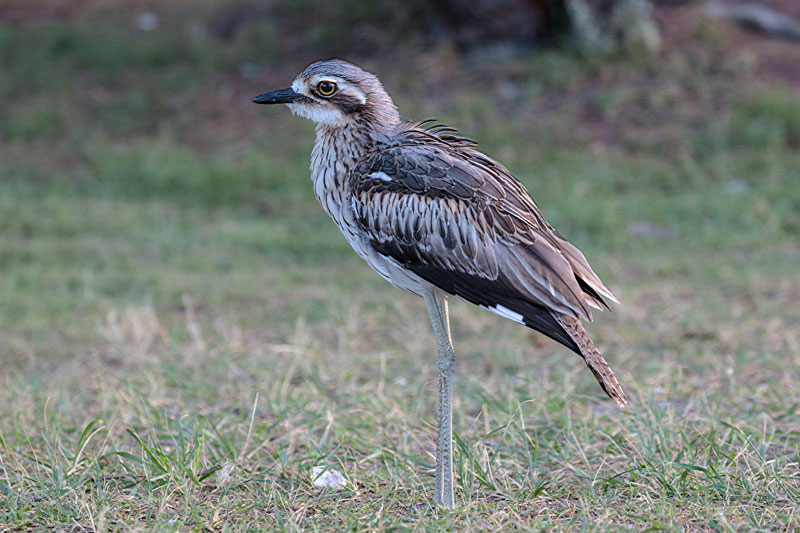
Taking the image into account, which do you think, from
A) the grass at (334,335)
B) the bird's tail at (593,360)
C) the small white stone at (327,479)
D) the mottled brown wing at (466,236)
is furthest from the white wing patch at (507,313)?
the small white stone at (327,479)

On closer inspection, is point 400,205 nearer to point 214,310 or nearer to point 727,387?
point 727,387

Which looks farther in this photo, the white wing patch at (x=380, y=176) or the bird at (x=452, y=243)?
the white wing patch at (x=380, y=176)

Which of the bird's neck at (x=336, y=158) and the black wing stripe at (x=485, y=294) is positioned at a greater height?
the bird's neck at (x=336, y=158)

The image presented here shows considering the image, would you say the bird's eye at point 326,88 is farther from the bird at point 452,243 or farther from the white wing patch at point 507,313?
the white wing patch at point 507,313

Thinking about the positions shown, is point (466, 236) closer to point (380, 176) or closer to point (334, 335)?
point (380, 176)

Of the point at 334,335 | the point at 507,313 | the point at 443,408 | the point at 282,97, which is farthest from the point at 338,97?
the point at 334,335

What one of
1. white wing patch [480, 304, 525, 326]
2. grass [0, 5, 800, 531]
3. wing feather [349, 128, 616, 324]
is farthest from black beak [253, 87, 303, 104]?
grass [0, 5, 800, 531]

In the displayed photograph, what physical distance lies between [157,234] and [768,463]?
5917mm

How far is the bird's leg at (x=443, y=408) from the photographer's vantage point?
311 centimetres

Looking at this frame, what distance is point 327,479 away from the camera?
3.42 metres

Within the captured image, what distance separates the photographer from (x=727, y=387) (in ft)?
14.7

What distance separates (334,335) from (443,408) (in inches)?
102

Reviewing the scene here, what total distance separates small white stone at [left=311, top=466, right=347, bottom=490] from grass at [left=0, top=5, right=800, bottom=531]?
4 cm

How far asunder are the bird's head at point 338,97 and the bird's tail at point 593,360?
3.37 feet
